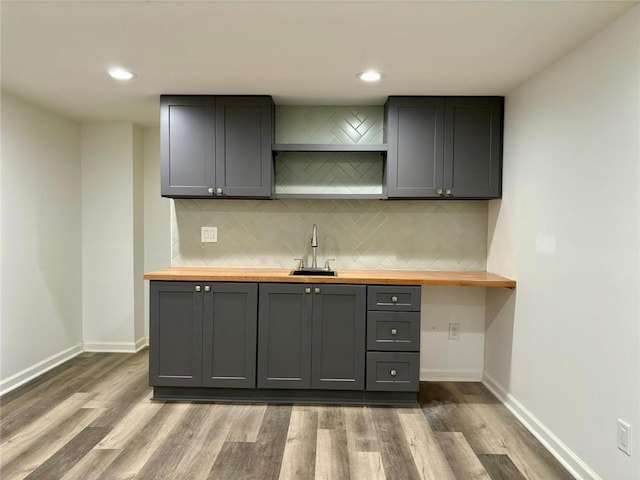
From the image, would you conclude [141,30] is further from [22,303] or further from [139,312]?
[139,312]

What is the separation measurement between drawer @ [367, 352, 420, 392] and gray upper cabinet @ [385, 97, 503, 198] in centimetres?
120

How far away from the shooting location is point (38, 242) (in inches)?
130

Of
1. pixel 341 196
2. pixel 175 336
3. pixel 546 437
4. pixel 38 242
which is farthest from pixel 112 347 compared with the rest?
pixel 546 437

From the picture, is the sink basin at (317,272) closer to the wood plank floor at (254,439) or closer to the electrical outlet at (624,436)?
the wood plank floor at (254,439)

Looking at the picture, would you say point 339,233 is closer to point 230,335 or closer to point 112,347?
point 230,335

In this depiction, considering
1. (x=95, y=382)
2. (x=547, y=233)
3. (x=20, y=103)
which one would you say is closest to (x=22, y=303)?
(x=95, y=382)

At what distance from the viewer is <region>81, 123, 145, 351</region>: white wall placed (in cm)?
385

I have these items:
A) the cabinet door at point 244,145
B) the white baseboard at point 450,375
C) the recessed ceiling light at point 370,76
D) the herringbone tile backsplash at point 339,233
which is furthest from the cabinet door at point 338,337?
the recessed ceiling light at point 370,76

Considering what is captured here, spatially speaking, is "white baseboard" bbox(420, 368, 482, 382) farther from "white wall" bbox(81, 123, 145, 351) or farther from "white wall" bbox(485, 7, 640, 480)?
"white wall" bbox(81, 123, 145, 351)

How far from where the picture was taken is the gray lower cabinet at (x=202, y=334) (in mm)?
2852

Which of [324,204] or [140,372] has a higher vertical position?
[324,204]

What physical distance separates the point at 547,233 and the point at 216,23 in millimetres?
2152

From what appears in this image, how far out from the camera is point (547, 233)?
2359 mm

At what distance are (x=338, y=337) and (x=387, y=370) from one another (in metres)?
0.42
